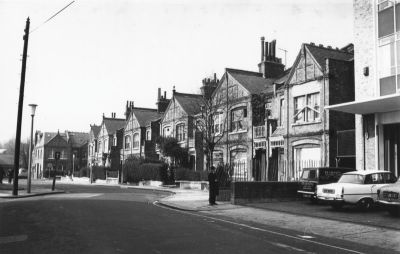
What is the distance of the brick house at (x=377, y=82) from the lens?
20.8 metres

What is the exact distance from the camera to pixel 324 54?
1106 inches

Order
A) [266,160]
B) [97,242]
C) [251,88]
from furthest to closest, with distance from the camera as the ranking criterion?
[251,88] → [266,160] → [97,242]

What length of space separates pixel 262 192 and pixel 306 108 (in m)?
9.66

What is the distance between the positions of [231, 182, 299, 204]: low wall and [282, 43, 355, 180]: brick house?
5487 millimetres

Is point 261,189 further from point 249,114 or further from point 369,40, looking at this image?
point 249,114

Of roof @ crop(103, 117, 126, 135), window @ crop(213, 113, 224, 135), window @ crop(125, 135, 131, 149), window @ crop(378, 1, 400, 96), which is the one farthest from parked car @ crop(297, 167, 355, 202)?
roof @ crop(103, 117, 126, 135)

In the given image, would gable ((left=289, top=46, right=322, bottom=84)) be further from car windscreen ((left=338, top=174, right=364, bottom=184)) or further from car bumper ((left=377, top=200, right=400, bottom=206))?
car bumper ((left=377, top=200, right=400, bottom=206))

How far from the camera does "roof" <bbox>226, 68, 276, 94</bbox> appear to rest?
3428 centimetres

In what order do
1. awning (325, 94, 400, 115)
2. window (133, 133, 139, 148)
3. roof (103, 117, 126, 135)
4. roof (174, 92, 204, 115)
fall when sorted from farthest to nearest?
roof (103, 117, 126, 135) < window (133, 133, 139, 148) < roof (174, 92, 204, 115) < awning (325, 94, 400, 115)

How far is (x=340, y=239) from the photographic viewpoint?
10.7 m

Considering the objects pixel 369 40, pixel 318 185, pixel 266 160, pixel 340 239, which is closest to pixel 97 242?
pixel 340 239

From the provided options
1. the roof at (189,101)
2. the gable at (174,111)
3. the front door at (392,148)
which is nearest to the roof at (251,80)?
the roof at (189,101)

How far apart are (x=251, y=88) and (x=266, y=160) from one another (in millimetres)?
6433

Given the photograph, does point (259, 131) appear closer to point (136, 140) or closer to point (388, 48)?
point (388, 48)
